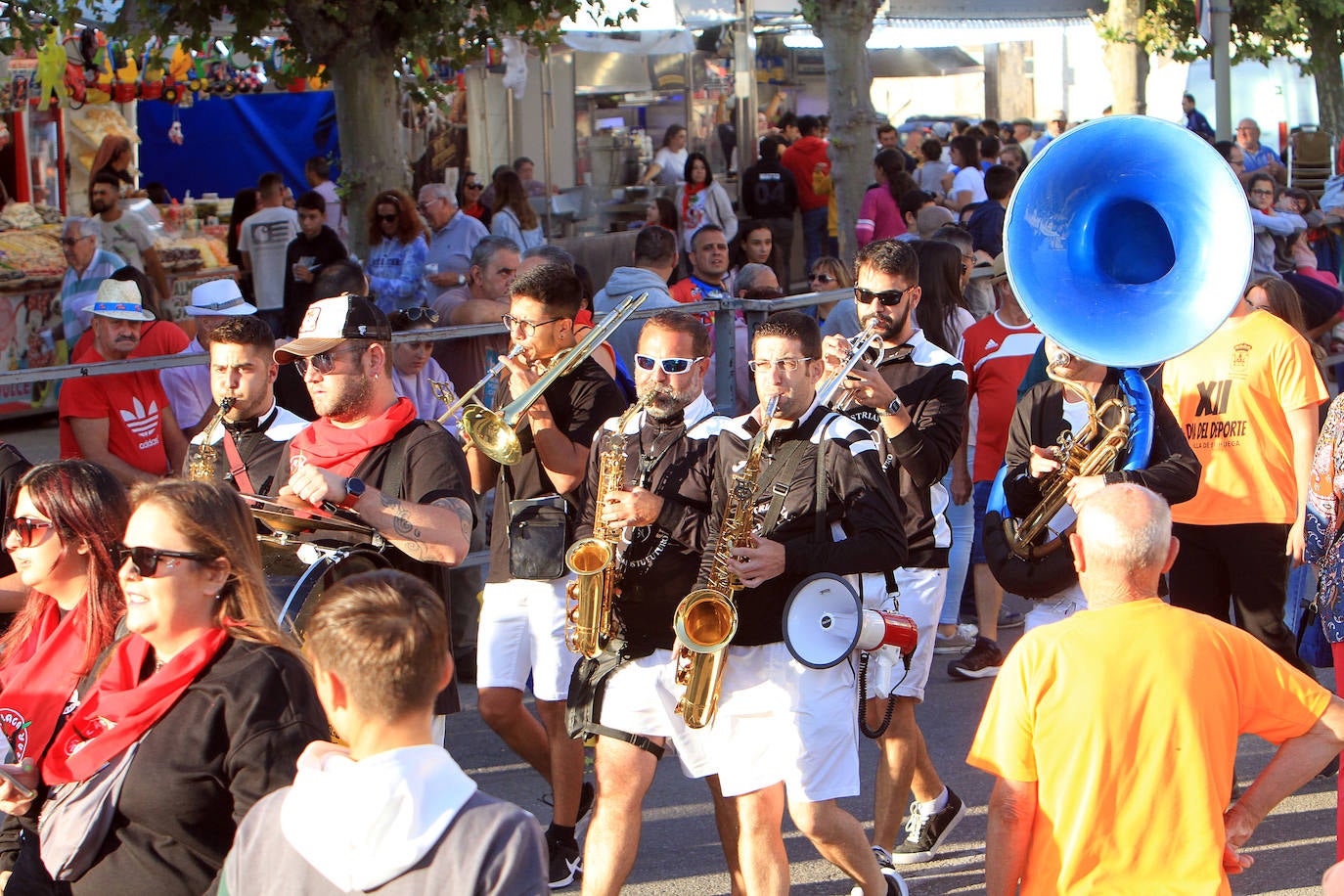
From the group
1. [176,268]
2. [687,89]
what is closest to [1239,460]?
[176,268]

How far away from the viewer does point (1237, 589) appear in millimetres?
5234

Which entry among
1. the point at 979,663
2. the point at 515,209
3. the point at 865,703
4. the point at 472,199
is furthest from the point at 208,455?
the point at 472,199

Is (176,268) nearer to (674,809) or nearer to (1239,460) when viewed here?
(674,809)

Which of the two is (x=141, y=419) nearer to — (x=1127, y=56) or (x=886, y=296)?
(x=886, y=296)

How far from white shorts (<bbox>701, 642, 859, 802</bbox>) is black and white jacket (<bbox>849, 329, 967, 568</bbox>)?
2.77 ft

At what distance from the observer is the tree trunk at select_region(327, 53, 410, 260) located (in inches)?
372

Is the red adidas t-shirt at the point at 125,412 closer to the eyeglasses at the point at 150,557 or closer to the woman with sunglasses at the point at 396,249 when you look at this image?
the woman with sunglasses at the point at 396,249

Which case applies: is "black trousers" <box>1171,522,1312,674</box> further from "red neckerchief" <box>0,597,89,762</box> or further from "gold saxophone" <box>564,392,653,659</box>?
"red neckerchief" <box>0,597,89,762</box>

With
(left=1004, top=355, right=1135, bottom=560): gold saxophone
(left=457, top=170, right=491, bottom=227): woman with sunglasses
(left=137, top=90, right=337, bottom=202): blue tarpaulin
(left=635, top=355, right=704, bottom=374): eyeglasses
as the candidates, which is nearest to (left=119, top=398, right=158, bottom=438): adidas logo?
(left=635, top=355, right=704, bottom=374): eyeglasses

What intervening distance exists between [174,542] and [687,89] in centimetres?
1561

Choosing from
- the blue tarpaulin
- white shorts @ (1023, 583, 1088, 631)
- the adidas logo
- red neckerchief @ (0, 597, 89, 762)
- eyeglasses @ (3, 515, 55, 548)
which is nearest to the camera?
red neckerchief @ (0, 597, 89, 762)

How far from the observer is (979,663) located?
6516 millimetres

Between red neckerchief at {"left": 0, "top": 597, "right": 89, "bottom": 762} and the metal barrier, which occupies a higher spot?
the metal barrier

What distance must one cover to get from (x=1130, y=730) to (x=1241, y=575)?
2570mm
